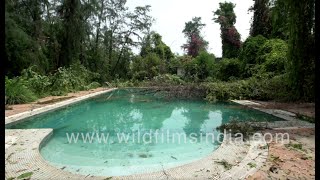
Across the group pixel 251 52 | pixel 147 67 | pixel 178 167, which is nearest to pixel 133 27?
pixel 147 67

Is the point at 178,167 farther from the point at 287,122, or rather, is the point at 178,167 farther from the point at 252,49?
the point at 252,49

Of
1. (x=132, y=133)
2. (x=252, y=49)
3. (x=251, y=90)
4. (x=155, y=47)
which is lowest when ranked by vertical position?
(x=132, y=133)

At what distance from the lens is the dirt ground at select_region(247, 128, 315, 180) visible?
12.1ft

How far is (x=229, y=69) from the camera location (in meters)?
20.4

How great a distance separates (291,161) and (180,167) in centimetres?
170

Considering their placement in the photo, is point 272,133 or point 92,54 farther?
point 92,54

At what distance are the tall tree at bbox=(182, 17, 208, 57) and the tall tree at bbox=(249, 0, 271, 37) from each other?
13917mm

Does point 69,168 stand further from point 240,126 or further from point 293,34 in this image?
point 293,34

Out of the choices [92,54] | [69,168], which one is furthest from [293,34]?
[92,54]

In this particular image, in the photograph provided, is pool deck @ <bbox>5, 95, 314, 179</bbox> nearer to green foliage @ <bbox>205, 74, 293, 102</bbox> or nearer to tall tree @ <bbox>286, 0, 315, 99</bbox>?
tall tree @ <bbox>286, 0, 315, 99</bbox>

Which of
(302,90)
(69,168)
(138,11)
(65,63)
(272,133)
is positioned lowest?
(69,168)

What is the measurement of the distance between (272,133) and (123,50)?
2466cm

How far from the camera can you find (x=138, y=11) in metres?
29.0

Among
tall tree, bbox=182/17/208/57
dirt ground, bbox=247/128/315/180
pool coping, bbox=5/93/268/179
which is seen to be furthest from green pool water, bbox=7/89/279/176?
tall tree, bbox=182/17/208/57
